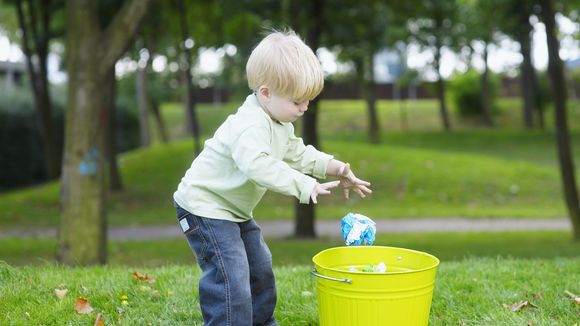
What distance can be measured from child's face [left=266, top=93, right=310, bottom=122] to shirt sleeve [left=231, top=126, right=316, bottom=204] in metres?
0.17

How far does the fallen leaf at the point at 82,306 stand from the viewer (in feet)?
11.1

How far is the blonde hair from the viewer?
107 inches

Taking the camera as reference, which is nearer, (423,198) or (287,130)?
(287,130)

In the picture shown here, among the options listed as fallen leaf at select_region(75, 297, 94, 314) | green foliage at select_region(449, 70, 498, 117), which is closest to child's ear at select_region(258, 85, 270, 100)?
fallen leaf at select_region(75, 297, 94, 314)

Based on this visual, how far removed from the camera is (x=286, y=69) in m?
2.72

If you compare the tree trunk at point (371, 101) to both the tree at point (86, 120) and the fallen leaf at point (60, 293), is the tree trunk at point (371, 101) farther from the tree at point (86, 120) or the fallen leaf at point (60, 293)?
the fallen leaf at point (60, 293)

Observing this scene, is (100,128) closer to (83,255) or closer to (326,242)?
(83,255)

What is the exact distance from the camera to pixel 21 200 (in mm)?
15484

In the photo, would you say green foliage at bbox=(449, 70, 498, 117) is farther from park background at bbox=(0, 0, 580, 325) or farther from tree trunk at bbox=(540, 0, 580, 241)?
tree trunk at bbox=(540, 0, 580, 241)

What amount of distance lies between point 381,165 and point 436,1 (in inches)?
183

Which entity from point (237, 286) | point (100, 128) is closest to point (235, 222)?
point (237, 286)

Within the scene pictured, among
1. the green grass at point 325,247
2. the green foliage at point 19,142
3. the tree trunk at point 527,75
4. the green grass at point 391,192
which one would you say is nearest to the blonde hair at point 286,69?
the green grass at point 325,247

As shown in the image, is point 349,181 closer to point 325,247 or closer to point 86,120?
point 86,120

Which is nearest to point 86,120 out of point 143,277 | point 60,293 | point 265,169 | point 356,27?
point 143,277
